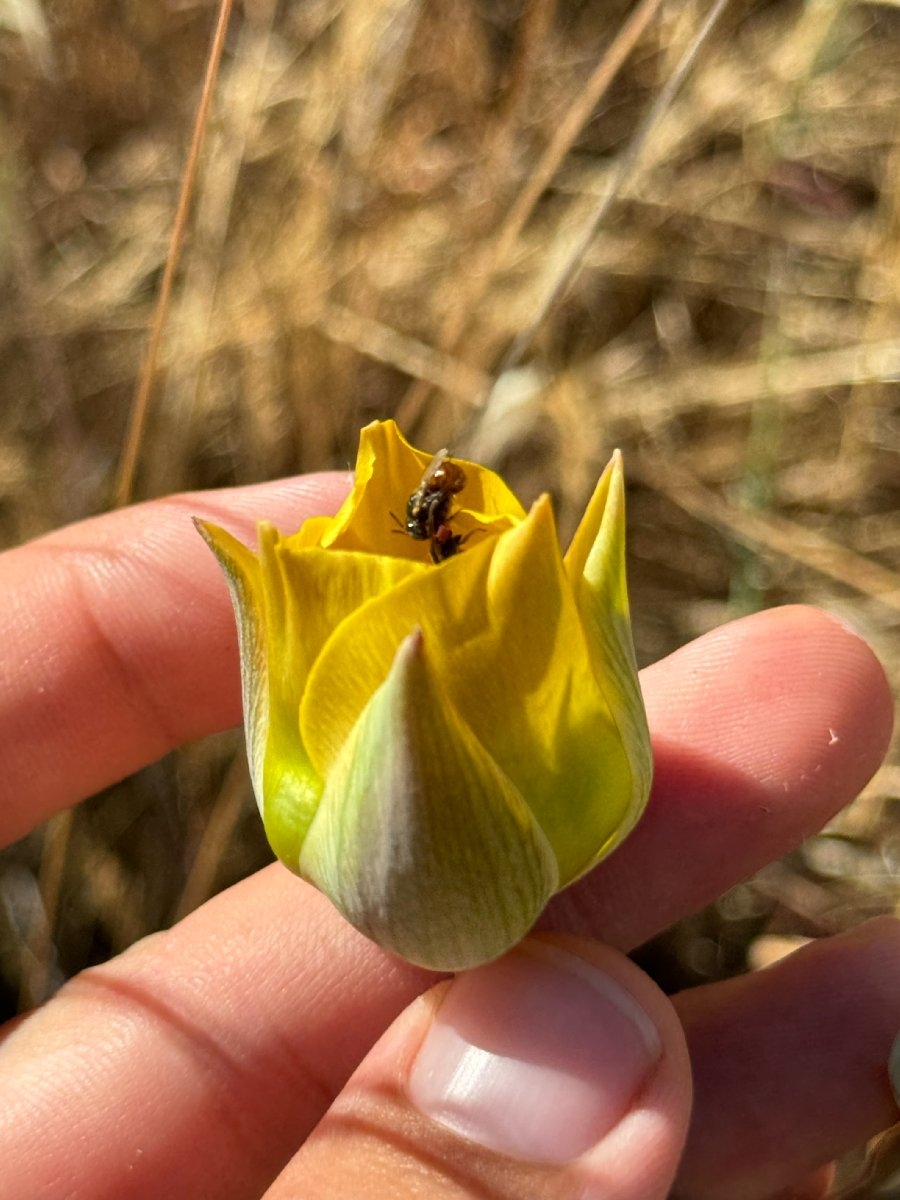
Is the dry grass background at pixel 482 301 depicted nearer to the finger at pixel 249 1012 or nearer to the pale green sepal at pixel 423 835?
the finger at pixel 249 1012

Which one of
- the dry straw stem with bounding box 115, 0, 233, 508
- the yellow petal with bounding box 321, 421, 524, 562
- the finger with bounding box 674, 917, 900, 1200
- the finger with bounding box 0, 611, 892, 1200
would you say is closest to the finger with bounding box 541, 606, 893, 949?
the finger with bounding box 0, 611, 892, 1200

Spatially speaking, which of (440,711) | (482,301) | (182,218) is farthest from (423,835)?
(482,301)

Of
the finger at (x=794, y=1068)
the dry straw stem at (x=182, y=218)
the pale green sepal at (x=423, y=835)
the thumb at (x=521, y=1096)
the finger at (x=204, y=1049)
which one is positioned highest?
the dry straw stem at (x=182, y=218)

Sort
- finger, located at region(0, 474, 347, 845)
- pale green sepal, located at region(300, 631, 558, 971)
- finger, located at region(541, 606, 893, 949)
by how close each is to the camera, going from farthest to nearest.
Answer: finger, located at region(0, 474, 347, 845), finger, located at region(541, 606, 893, 949), pale green sepal, located at region(300, 631, 558, 971)

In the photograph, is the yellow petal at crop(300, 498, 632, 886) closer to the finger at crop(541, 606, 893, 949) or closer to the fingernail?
the fingernail

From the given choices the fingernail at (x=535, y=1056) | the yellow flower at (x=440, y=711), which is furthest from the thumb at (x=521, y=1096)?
the yellow flower at (x=440, y=711)

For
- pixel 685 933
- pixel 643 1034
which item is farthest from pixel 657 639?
pixel 643 1034

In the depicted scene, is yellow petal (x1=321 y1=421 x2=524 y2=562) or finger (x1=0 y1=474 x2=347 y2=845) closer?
yellow petal (x1=321 y1=421 x2=524 y2=562)
